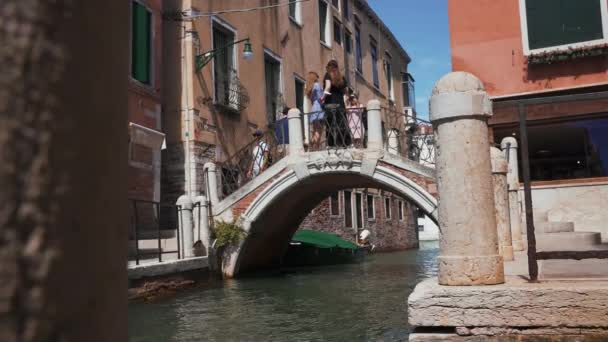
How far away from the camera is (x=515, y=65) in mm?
9727

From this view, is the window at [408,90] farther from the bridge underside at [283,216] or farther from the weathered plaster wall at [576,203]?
the weathered plaster wall at [576,203]

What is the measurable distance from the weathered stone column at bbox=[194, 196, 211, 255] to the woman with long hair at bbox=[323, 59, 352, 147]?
7.78 ft

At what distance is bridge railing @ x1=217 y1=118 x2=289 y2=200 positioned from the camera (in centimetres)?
1104

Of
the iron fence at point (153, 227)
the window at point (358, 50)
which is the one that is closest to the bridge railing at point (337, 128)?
the iron fence at point (153, 227)

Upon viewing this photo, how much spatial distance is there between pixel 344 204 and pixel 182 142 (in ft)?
28.1

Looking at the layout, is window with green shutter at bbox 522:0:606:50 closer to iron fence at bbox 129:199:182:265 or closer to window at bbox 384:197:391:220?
iron fence at bbox 129:199:182:265

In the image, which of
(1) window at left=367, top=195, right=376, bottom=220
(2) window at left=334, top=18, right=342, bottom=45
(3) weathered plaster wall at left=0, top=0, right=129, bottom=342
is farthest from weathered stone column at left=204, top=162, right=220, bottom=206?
(1) window at left=367, top=195, right=376, bottom=220

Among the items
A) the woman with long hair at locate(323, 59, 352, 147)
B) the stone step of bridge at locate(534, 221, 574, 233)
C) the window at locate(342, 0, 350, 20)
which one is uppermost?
the window at locate(342, 0, 350, 20)

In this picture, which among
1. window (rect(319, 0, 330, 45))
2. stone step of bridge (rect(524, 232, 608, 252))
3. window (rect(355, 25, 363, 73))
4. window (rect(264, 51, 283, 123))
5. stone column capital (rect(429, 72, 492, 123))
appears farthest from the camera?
window (rect(355, 25, 363, 73))

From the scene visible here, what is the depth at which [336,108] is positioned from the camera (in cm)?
1001

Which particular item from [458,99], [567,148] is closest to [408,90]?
[567,148]

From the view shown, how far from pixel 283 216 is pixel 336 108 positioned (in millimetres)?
3288

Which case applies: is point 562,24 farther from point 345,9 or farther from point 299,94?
point 345,9

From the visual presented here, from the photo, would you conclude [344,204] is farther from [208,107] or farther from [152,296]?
[152,296]
